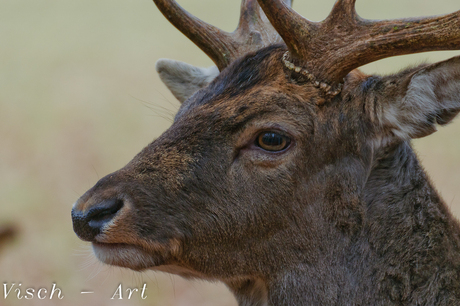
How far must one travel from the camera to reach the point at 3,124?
13.5 meters

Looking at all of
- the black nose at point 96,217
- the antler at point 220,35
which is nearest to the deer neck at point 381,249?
the black nose at point 96,217

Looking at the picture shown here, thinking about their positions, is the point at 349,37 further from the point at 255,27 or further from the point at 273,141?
the point at 255,27

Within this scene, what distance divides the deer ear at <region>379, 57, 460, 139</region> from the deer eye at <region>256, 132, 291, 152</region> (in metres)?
0.72

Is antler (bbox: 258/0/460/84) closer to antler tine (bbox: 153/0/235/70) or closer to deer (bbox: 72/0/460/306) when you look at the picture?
deer (bbox: 72/0/460/306)

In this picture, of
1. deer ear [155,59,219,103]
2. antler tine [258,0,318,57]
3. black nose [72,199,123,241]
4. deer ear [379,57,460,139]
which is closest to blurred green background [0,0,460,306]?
deer ear [155,59,219,103]

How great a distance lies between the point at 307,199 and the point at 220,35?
2.09 metres

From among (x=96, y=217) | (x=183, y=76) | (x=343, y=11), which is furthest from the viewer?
(x=183, y=76)

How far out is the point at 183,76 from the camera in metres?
5.63

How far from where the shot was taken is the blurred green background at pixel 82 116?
984cm

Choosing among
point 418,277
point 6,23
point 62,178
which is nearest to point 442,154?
point 62,178

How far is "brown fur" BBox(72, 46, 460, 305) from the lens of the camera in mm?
3729

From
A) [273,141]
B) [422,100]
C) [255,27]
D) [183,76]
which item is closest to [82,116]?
[183,76]

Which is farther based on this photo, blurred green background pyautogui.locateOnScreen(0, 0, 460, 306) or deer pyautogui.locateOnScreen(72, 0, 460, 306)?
blurred green background pyautogui.locateOnScreen(0, 0, 460, 306)

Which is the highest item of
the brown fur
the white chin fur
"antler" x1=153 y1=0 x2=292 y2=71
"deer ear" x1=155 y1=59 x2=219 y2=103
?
"antler" x1=153 y1=0 x2=292 y2=71
